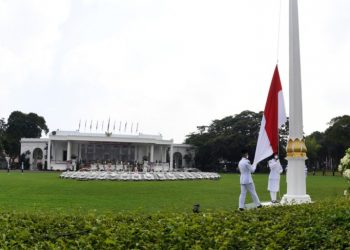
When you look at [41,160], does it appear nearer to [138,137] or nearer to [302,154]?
[138,137]

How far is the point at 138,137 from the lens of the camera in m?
62.1

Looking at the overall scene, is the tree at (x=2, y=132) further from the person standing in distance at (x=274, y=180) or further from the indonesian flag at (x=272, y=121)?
the indonesian flag at (x=272, y=121)

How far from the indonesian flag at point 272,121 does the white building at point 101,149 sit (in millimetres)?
47222

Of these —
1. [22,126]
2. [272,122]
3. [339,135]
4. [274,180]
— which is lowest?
[274,180]

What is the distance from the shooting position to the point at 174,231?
4492mm

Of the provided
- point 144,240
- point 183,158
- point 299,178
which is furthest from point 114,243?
point 183,158

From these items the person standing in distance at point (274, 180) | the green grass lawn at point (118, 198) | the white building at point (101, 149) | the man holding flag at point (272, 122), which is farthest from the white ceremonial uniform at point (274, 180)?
the white building at point (101, 149)

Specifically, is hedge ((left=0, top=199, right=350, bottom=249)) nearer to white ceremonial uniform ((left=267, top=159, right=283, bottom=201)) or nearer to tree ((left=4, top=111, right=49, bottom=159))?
white ceremonial uniform ((left=267, top=159, right=283, bottom=201))

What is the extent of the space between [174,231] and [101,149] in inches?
2662

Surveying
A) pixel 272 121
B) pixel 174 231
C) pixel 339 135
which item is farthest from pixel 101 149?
pixel 174 231

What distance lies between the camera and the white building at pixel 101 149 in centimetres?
6134

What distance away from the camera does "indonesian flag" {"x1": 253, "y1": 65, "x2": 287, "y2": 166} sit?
12.2 meters

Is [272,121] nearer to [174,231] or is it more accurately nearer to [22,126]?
[174,231]

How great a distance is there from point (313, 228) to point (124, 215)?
7.66ft
